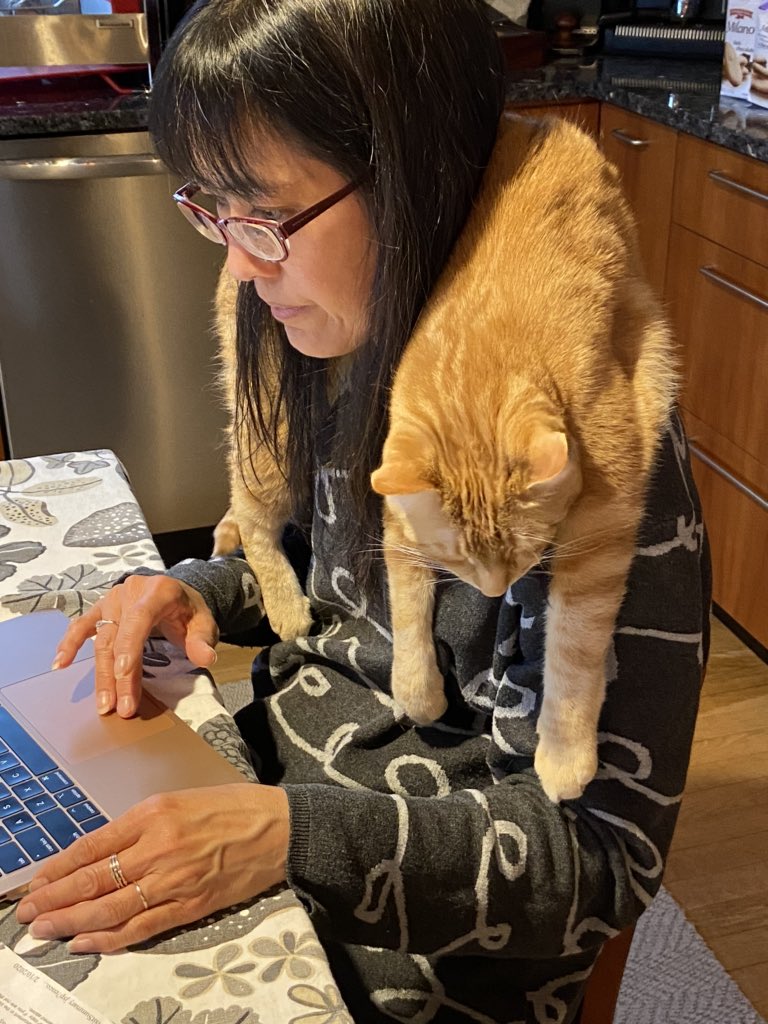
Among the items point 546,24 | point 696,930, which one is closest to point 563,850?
point 696,930

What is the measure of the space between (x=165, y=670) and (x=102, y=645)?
3.0 inches

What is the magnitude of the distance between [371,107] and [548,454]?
30 cm

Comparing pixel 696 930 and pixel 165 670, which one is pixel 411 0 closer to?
pixel 165 670

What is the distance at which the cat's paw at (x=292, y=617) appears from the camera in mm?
1197

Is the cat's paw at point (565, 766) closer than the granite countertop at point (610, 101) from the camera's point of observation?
Yes

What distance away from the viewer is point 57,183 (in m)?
2.40

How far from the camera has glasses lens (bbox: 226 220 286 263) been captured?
3.04ft

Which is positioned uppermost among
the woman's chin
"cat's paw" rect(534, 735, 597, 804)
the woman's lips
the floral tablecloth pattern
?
the woman's lips

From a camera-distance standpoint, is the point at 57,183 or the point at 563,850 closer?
the point at 563,850

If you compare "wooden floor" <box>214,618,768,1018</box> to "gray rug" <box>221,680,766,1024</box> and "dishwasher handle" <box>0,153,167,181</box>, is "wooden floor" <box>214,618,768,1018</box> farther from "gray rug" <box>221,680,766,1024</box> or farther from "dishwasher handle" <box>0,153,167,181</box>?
"dishwasher handle" <box>0,153,167,181</box>

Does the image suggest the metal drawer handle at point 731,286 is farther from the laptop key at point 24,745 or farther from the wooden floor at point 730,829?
the laptop key at point 24,745

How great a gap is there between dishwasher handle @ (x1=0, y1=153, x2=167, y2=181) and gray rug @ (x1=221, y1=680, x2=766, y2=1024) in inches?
69.3

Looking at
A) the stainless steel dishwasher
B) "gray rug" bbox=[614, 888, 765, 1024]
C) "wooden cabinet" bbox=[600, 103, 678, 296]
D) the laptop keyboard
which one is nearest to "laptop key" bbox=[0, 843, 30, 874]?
the laptop keyboard

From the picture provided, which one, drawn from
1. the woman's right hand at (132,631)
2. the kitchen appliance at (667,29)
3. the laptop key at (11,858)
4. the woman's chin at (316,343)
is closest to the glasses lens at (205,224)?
the woman's chin at (316,343)
